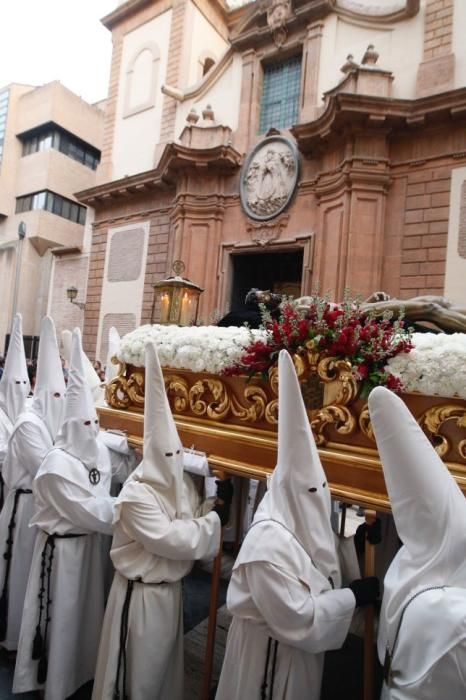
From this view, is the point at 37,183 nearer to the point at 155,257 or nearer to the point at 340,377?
the point at 155,257

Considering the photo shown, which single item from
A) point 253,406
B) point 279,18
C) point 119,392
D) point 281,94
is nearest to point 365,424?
point 253,406

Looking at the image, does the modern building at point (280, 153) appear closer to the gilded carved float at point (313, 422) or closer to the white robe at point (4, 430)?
the gilded carved float at point (313, 422)

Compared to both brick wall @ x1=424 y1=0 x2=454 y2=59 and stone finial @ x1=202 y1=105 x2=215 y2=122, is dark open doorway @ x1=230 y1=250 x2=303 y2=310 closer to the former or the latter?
stone finial @ x1=202 y1=105 x2=215 y2=122

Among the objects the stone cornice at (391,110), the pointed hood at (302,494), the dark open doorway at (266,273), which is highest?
the stone cornice at (391,110)

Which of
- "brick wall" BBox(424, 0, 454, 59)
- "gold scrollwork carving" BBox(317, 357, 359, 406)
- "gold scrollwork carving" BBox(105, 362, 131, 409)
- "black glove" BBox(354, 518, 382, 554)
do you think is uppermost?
"brick wall" BBox(424, 0, 454, 59)

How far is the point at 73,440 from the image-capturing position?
9.25ft

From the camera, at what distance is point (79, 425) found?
2791 mm

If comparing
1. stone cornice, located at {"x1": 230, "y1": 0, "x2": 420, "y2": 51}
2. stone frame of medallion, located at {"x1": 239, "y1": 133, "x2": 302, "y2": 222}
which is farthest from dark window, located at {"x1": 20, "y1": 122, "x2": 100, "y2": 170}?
stone frame of medallion, located at {"x1": 239, "y1": 133, "x2": 302, "y2": 222}

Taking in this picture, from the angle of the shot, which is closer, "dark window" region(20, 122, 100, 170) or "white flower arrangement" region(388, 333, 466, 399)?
"white flower arrangement" region(388, 333, 466, 399)

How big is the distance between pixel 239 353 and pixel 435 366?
1137 millimetres

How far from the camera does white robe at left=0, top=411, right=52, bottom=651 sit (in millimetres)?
3154

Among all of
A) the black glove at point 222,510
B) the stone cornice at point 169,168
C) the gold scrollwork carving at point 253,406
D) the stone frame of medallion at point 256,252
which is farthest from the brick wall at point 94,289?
the black glove at point 222,510

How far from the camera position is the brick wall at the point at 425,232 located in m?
7.70

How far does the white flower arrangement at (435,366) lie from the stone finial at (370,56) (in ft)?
25.7
